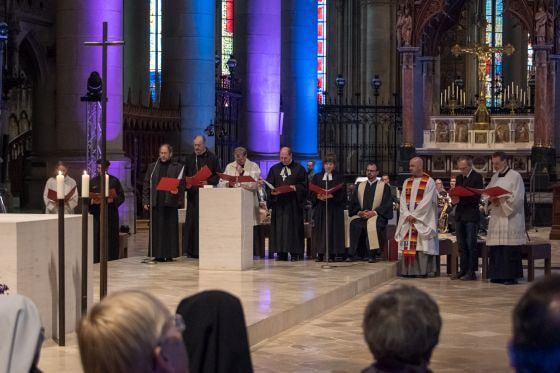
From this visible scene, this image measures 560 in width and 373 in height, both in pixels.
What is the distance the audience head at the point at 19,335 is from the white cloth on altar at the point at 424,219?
1309 cm

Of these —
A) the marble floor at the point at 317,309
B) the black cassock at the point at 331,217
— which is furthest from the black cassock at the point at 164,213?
the black cassock at the point at 331,217

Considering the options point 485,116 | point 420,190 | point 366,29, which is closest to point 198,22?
point 485,116

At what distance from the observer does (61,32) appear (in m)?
22.6

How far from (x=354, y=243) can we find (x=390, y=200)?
83cm

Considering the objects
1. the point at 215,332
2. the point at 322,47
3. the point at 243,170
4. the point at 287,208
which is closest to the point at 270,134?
the point at 287,208

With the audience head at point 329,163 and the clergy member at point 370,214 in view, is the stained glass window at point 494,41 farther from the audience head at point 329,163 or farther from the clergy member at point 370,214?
the audience head at point 329,163

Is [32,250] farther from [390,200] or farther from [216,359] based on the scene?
[390,200]

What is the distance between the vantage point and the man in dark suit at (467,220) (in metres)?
16.4

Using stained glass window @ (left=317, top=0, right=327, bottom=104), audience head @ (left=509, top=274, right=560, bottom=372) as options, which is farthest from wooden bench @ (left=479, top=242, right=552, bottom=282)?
stained glass window @ (left=317, top=0, right=327, bottom=104)

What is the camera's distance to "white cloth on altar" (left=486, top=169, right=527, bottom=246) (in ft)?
51.5

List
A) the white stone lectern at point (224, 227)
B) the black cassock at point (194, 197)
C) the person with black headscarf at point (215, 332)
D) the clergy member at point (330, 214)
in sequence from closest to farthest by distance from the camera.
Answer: the person with black headscarf at point (215, 332), the white stone lectern at point (224, 227), the black cassock at point (194, 197), the clergy member at point (330, 214)

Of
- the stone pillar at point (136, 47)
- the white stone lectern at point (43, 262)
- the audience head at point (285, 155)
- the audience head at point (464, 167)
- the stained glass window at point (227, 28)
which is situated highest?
the stained glass window at point (227, 28)

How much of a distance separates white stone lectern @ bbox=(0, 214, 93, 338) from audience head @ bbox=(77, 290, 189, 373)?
6242 millimetres

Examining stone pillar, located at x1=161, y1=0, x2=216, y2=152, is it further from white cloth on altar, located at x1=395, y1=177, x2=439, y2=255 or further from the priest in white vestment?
white cloth on altar, located at x1=395, y1=177, x2=439, y2=255
